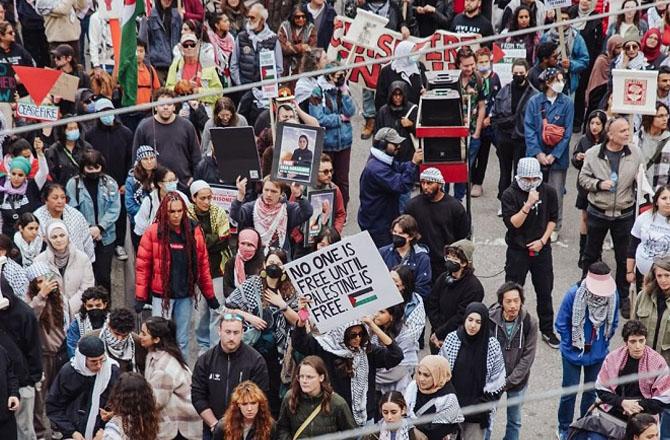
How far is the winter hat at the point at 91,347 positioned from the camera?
9.46 meters

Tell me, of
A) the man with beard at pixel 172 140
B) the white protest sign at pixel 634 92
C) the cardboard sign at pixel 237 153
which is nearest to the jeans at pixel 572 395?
the white protest sign at pixel 634 92

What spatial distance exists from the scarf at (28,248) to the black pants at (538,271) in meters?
3.71

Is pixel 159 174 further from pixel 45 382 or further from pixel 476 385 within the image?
pixel 476 385

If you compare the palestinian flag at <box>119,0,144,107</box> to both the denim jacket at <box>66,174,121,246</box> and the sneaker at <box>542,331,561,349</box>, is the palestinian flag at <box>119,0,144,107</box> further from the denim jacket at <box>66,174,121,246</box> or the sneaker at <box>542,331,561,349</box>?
the sneaker at <box>542,331,561,349</box>

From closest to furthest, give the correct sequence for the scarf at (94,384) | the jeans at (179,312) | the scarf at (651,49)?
the scarf at (94,384)
the jeans at (179,312)
the scarf at (651,49)

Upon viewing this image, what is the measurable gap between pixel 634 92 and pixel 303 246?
122 inches

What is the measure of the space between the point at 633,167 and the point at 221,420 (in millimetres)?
4743

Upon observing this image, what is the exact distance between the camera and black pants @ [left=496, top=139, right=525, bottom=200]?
14234 mm

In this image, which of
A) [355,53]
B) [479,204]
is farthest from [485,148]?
[355,53]

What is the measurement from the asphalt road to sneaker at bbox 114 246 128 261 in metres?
0.07

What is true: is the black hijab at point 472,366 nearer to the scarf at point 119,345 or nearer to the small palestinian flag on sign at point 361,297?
the small palestinian flag on sign at point 361,297

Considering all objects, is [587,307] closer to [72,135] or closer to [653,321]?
[653,321]

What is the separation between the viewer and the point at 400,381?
1038cm

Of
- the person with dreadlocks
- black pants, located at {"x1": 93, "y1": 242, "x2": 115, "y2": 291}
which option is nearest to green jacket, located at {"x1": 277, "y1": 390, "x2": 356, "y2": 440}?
the person with dreadlocks
